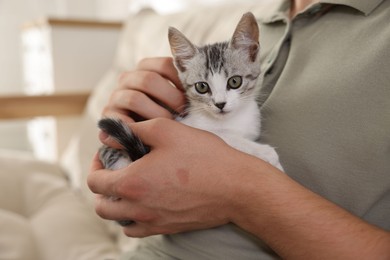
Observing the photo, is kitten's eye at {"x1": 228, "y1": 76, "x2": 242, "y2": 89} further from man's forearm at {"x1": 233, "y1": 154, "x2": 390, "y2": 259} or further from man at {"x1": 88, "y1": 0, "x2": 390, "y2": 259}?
man's forearm at {"x1": 233, "y1": 154, "x2": 390, "y2": 259}

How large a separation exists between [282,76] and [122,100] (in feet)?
0.97

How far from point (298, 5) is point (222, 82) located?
27 cm

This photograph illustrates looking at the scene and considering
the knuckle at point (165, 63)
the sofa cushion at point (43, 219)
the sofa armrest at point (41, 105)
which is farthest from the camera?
the sofa armrest at point (41, 105)

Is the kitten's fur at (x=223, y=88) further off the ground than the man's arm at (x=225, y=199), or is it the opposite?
the kitten's fur at (x=223, y=88)

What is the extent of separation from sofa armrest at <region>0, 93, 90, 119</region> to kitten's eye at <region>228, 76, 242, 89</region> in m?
1.20

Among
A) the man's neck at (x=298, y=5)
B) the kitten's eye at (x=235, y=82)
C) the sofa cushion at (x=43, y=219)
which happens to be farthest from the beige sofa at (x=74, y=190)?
the kitten's eye at (x=235, y=82)

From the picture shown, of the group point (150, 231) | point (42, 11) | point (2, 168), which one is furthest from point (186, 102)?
point (42, 11)

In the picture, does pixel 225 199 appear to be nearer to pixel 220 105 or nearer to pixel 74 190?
pixel 220 105

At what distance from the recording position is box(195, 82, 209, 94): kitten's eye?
754 mm

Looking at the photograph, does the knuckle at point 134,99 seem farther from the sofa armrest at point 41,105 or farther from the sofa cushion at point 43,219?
the sofa armrest at point 41,105

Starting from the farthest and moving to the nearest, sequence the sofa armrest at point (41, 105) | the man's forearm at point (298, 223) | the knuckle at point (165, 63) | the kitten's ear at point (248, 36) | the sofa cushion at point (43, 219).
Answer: the sofa armrest at point (41, 105) < the sofa cushion at point (43, 219) < the knuckle at point (165, 63) < the kitten's ear at point (248, 36) < the man's forearm at point (298, 223)

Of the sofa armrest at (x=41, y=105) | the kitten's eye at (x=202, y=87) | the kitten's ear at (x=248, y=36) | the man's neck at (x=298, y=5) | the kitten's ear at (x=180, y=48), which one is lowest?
the sofa armrest at (x=41, y=105)

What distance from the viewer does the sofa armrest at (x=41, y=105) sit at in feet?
5.54

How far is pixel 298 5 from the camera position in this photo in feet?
2.83
